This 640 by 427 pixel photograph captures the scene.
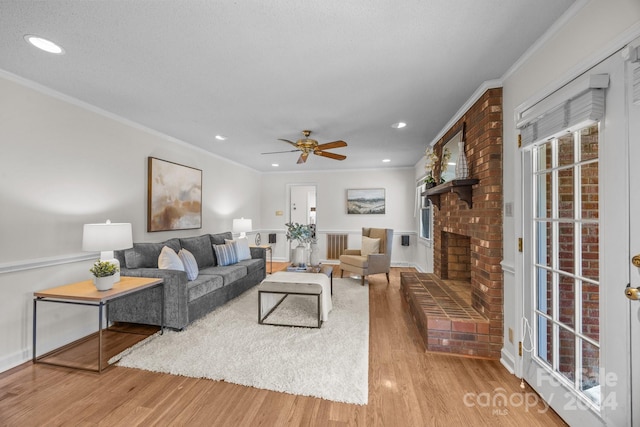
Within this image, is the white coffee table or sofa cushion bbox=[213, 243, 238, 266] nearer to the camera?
the white coffee table

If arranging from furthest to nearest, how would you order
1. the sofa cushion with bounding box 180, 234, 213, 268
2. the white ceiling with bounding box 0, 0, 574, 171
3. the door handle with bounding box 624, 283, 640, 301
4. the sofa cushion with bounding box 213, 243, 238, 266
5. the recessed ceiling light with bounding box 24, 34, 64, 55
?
the sofa cushion with bounding box 213, 243, 238, 266
the sofa cushion with bounding box 180, 234, 213, 268
the recessed ceiling light with bounding box 24, 34, 64, 55
the white ceiling with bounding box 0, 0, 574, 171
the door handle with bounding box 624, 283, 640, 301

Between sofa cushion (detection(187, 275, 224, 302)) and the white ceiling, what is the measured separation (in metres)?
1.97

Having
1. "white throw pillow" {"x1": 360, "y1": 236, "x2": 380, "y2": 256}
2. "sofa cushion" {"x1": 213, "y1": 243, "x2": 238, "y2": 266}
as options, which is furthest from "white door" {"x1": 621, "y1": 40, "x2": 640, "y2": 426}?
"sofa cushion" {"x1": 213, "y1": 243, "x2": 238, "y2": 266}

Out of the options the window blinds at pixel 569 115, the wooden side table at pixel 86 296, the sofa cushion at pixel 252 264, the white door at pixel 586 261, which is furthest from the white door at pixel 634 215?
the sofa cushion at pixel 252 264

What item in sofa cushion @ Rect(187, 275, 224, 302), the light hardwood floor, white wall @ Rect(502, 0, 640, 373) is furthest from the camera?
sofa cushion @ Rect(187, 275, 224, 302)

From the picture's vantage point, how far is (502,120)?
230 centimetres

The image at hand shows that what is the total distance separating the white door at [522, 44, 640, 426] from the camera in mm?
1226

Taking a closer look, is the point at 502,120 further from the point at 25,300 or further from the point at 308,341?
the point at 25,300

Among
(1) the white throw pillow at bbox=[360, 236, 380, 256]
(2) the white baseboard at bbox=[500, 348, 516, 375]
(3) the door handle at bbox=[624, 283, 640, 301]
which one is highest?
(3) the door handle at bbox=[624, 283, 640, 301]

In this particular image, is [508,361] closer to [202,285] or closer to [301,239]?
[301,239]

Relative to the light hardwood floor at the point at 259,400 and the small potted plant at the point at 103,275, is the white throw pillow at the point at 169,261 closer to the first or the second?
the small potted plant at the point at 103,275

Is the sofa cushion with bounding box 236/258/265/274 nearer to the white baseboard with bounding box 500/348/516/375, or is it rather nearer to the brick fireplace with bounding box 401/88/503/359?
the brick fireplace with bounding box 401/88/503/359

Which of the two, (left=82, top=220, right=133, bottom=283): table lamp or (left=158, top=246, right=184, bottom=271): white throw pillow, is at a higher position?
(left=82, top=220, right=133, bottom=283): table lamp

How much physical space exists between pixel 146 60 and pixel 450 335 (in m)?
3.41
